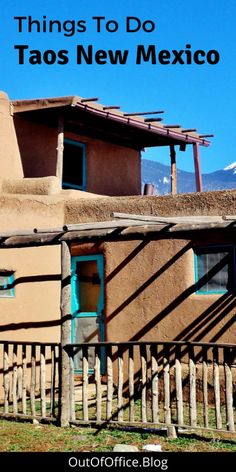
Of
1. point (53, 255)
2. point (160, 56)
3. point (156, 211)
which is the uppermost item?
point (160, 56)

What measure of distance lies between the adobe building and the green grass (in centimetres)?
202

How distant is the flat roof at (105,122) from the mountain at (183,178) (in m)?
103

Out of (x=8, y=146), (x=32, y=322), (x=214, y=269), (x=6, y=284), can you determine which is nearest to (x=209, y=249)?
(x=214, y=269)

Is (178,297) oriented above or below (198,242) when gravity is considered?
below

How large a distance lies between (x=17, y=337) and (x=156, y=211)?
3.54 m

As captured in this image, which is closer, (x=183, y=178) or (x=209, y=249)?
(x=209, y=249)

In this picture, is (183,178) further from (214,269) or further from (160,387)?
(160,387)

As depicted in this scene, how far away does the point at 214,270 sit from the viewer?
10305 millimetres

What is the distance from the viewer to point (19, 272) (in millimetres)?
11062

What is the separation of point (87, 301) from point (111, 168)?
439 centimetres

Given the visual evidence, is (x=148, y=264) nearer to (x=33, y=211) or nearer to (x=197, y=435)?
(x=33, y=211)

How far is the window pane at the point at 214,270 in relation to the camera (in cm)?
1020

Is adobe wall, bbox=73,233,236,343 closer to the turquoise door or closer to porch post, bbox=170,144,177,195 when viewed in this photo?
the turquoise door
